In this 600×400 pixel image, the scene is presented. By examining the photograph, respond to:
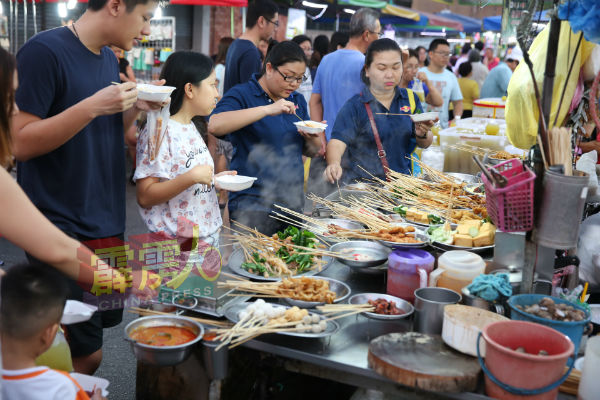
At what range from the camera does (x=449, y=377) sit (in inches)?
68.0

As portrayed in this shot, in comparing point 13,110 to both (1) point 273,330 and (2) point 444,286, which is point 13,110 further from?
(2) point 444,286

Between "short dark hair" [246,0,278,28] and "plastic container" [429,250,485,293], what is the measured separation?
359 cm

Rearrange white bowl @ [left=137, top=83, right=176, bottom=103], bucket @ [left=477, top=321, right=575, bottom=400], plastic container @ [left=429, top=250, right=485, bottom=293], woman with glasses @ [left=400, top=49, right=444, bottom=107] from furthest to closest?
woman with glasses @ [left=400, top=49, right=444, bottom=107] → white bowl @ [left=137, top=83, right=176, bottom=103] → plastic container @ [left=429, top=250, right=485, bottom=293] → bucket @ [left=477, top=321, right=575, bottom=400]

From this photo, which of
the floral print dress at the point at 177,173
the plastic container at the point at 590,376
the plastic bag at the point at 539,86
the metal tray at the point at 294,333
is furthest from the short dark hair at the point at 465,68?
the plastic container at the point at 590,376

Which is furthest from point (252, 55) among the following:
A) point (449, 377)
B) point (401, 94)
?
point (449, 377)

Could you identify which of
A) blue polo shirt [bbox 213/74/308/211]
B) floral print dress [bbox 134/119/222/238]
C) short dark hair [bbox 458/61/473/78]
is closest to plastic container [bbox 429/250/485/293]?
floral print dress [bbox 134/119/222/238]

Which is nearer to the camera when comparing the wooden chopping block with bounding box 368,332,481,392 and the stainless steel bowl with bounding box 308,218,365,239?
the wooden chopping block with bounding box 368,332,481,392

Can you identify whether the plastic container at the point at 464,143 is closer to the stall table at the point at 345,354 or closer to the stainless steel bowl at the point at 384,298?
the stainless steel bowl at the point at 384,298

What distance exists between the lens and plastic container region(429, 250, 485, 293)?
2.28 metres

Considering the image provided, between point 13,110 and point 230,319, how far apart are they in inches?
40.2

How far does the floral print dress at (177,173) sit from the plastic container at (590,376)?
6.49ft

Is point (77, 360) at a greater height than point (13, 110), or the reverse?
point (13, 110)

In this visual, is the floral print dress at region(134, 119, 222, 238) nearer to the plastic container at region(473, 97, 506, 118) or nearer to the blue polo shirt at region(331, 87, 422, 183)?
the blue polo shirt at region(331, 87, 422, 183)

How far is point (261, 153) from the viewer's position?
3662 millimetres
